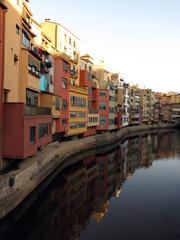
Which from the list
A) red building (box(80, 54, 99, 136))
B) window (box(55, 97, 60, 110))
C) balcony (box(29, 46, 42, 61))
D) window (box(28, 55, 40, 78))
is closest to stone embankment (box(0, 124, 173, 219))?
window (box(55, 97, 60, 110))

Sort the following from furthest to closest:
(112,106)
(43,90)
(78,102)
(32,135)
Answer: (112,106)
(78,102)
(43,90)
(32,135)

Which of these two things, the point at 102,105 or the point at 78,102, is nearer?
the point at 78,102

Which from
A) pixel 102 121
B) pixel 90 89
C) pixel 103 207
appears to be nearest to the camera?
pixel 103 207

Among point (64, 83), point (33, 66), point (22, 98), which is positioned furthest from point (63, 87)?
point (22, 98)

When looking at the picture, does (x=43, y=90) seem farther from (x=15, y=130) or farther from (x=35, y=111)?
(x=15, y=130)

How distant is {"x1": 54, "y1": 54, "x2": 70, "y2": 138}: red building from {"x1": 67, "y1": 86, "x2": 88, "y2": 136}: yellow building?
2186mm

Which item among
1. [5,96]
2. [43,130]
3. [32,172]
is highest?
[5,96]

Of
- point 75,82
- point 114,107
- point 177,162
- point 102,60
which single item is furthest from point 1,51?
point 102,60

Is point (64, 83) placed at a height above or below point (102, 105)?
above

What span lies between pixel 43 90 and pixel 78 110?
719 inches

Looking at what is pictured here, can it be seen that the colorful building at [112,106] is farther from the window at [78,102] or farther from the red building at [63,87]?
the red building at [63,87]

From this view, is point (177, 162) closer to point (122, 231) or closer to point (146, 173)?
point (146, 173)

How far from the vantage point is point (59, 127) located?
5131 cm

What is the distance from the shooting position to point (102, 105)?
77750 mm
